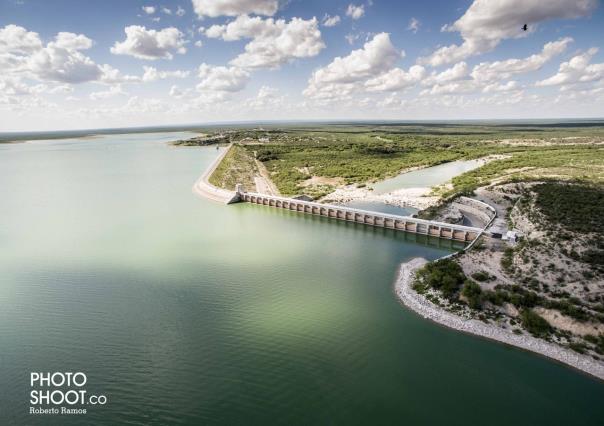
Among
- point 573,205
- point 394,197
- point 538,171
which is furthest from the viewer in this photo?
point 538,171

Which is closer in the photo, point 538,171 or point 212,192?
point 212,192

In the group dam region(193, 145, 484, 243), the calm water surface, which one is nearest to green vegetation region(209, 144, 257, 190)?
dam region(193, 145, 484, 243)

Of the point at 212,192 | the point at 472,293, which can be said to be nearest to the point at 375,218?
the point at 472,293

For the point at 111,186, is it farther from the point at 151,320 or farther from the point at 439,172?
the point at 439,172

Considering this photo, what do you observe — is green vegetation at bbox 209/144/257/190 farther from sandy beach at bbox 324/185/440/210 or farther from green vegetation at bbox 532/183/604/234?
green vegetation at bbox 532/183/604/234

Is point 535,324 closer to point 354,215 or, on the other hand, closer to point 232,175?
point 354,215

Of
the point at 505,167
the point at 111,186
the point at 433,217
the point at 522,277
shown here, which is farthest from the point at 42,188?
the point at 505,167
